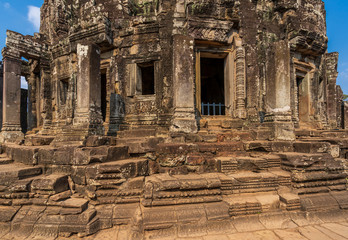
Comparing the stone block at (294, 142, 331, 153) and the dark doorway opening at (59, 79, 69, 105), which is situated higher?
the dark doorway opening at (59, 79, 69, 105)

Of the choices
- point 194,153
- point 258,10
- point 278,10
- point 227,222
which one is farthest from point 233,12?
point 227,222

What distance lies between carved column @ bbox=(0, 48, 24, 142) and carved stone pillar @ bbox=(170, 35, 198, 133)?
23.3ft

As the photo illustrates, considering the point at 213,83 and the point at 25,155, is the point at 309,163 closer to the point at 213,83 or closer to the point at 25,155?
the point at 25,155

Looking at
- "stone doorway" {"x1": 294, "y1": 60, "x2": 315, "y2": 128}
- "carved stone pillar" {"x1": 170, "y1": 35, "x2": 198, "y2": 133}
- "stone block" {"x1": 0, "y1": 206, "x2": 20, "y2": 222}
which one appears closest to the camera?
"stone block" {"x1": 0, "y1": 206, "x2": 20, "y2": 222}

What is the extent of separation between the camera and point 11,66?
298 inches

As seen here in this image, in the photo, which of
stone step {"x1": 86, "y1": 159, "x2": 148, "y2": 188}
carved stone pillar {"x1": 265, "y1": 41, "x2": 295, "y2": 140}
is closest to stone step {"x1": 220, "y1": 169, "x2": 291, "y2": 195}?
carved stone pillar {"x1": 265, "y1": 41, "x2": 295, "y2": 140}

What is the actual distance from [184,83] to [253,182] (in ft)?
9.42

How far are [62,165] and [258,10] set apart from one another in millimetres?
8123

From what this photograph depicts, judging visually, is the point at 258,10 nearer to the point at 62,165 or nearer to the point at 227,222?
the point at 227,222

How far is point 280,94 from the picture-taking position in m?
4.97

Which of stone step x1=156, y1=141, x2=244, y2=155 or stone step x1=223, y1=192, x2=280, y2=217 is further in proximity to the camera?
stone step x1=156, y1=141, x2=244, y2=155

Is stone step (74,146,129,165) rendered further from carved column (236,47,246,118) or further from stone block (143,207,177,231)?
carved column (236,47,246,118)

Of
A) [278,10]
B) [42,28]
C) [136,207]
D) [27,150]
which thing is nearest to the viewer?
[136,207]

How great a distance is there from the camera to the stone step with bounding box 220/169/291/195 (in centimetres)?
338
